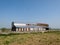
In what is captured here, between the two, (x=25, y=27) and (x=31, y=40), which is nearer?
(x=31, y=40)

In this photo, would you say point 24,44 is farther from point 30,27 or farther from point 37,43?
point 30,27

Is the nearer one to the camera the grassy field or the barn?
the grassy field

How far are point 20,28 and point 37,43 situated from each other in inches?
1572

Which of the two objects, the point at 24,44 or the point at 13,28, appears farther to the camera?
the point at 13,28

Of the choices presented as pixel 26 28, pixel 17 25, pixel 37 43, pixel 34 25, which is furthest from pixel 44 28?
pixel 37 43

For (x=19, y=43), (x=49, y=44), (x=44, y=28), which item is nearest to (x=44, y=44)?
(x=49, y=44)

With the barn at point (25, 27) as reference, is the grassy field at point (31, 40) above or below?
below

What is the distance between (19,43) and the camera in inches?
1029

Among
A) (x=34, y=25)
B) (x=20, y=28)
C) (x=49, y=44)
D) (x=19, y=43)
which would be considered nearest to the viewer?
(x=49, y=44)

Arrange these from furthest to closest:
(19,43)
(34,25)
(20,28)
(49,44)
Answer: (34,25) < (20,28) < (19,43) < (49,44)

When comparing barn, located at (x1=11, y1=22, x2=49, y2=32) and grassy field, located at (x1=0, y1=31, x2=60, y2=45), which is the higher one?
barn, located at (x1=11, y1=22, x2=49, y2=32)

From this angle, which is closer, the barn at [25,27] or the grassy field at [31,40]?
the grassy field at [31,40]

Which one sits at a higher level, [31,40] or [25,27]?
[25,27]

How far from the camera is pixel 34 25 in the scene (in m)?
69.8
